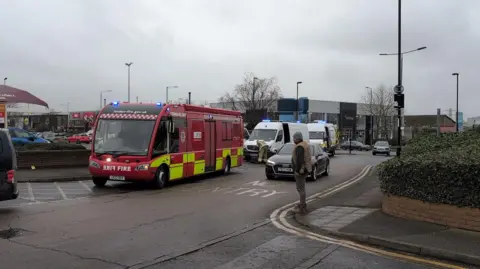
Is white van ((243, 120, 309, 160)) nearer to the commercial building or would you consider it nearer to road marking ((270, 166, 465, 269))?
road marking ((270, 166, 465, 269))

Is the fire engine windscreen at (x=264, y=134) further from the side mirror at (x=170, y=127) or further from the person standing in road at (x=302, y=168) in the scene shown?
the person standing in road at (x=302, y=168)

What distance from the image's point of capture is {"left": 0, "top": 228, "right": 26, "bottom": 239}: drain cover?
7.40 meters

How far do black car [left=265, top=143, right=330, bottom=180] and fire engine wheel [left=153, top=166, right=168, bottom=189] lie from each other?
14.7 feet

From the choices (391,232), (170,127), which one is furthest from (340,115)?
(391,232)

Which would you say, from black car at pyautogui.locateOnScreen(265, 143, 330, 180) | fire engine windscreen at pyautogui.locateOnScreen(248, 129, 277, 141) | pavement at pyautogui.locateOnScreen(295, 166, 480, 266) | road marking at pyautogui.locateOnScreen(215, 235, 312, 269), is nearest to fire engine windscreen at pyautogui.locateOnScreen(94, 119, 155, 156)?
black car at pyautogui.locateOnScreen(265, 143, 330, 180)

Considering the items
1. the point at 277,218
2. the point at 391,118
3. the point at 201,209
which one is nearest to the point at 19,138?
the point at 201,209

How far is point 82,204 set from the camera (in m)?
10.9

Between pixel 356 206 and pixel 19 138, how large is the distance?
73.1ft

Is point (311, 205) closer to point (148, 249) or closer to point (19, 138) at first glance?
point (148, 249)

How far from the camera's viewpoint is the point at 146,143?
46.5 ft

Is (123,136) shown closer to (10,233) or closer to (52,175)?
(52,175)

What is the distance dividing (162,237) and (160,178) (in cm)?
707

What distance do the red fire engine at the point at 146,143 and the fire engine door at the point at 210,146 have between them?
0.73 m

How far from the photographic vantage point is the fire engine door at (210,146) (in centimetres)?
1802
